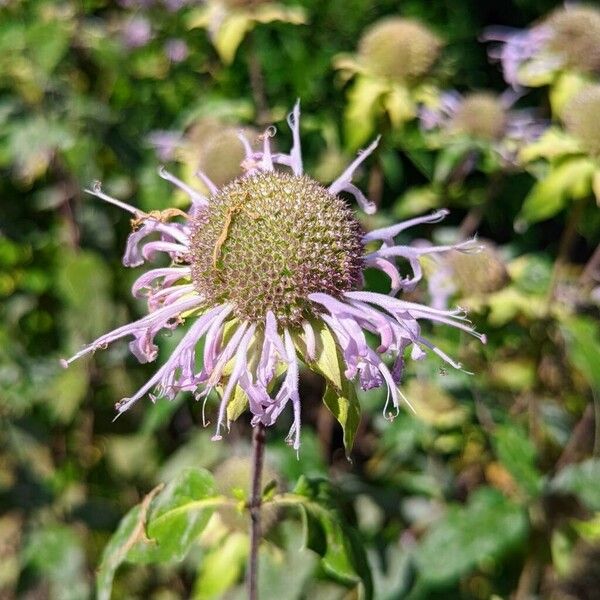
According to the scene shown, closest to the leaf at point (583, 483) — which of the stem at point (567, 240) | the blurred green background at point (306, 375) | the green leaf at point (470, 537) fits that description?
the blurred green background at point (306, 375)

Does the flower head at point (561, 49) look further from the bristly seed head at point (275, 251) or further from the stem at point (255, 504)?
the stem at point (255, 504)

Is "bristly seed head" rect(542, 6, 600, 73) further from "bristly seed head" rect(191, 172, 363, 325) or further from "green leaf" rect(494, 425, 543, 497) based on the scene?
"bristly seed head" rect(191, 172, 363, 325)

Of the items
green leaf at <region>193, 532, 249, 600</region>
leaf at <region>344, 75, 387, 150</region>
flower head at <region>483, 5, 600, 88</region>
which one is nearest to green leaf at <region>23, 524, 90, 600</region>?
green leaf at <region>193, 532, 249, 600</region>

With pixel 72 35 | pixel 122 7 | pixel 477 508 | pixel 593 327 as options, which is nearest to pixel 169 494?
pixel 477 508

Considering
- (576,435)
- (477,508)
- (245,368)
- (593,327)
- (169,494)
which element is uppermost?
(245,368)

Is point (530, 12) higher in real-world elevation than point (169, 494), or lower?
lower

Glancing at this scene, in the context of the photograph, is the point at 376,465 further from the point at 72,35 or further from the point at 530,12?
the point at 530,12

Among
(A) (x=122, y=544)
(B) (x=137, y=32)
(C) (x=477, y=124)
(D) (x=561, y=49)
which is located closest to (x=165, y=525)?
(A) (x=122, y=544)
